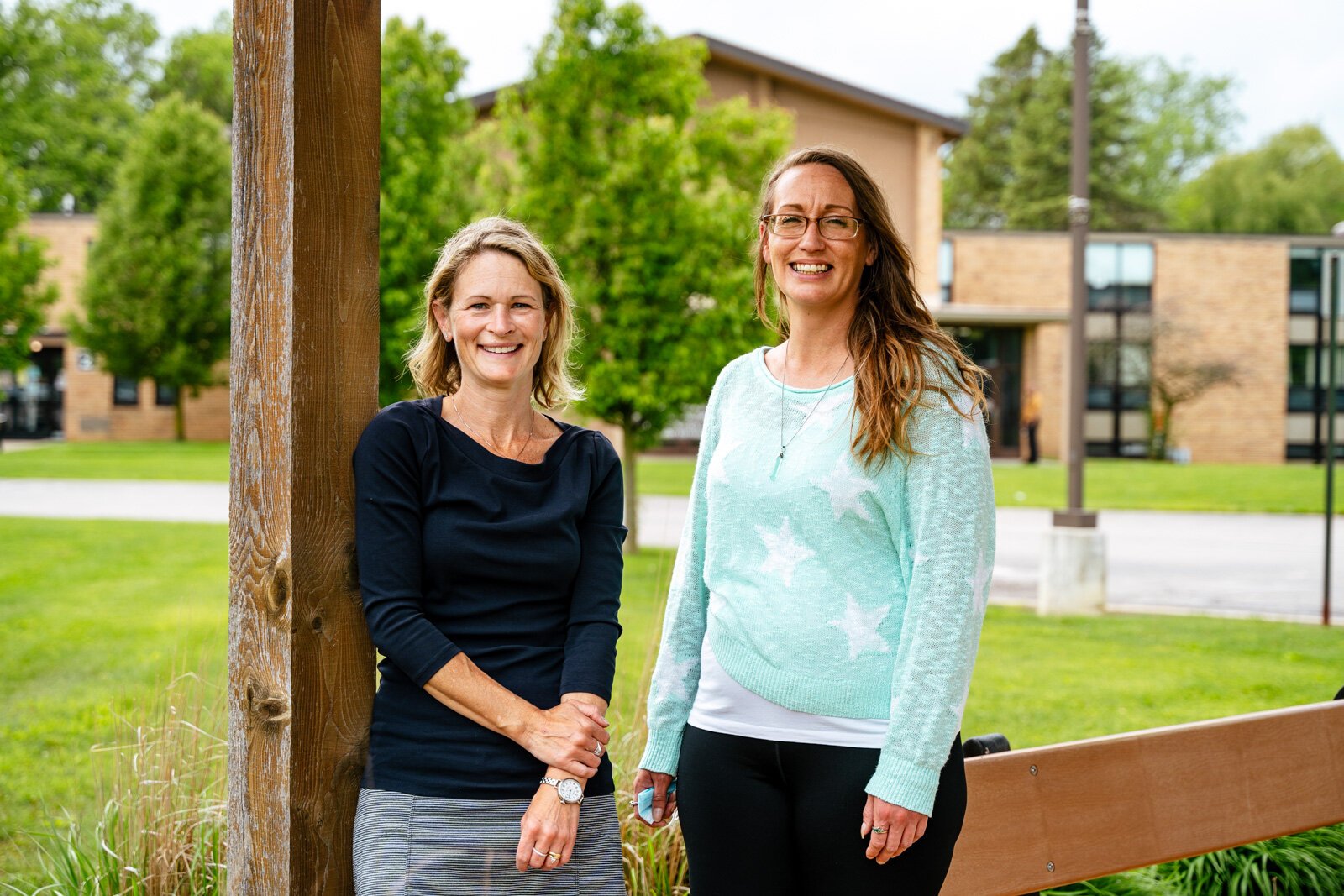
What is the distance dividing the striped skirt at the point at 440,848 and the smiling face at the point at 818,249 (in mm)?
→ 1042

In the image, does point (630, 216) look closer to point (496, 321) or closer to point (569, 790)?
point (496, 321)

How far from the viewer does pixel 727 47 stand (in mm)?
26672

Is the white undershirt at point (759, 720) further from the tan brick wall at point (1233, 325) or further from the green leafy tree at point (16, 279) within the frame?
the tan brick wall at point (1233, 325)

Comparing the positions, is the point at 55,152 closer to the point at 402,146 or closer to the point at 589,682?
the point at 402,146

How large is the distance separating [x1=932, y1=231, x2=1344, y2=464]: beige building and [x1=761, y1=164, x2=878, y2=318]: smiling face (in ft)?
111

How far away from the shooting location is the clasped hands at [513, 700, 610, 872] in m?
2.04

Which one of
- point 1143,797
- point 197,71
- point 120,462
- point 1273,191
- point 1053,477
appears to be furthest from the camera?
point 1273,191

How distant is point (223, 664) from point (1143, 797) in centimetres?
472

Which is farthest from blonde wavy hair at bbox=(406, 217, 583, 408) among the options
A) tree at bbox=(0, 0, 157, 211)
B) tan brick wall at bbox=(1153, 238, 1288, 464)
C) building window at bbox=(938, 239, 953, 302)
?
tree at bbox=(0, 0, 157, 211)

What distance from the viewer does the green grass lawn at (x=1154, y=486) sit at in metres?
20.0

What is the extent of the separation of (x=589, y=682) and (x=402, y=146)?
19.4m

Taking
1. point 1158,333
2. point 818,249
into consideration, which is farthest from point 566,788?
point 1158,333

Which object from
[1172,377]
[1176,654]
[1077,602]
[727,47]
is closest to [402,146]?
[727,47]

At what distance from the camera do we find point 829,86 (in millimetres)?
28484
